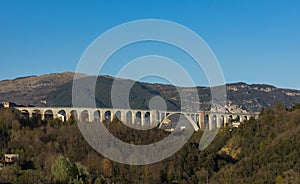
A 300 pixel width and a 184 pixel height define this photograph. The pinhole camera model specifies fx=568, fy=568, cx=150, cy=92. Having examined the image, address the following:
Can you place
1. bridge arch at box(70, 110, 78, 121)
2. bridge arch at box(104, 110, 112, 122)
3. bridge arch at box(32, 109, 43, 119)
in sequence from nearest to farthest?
1. bridge arch at box(32, 109, 43, 119)
2. bridge arch at box(70, 110, 78, 121)
3. bridge arch at box(104, 110, 112, 122)

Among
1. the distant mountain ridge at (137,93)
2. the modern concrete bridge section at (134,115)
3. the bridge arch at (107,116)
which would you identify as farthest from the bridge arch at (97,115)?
the distant mountain ridge at (137,93)

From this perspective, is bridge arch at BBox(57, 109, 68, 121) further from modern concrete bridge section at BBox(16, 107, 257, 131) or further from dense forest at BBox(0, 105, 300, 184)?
dense forest at BBox(0, 105, 300, 184)

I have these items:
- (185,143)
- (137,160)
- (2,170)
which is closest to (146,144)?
(185,143)

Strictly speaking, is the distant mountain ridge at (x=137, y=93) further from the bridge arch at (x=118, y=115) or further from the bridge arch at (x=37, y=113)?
the bridge arch at (x=37, y=113)

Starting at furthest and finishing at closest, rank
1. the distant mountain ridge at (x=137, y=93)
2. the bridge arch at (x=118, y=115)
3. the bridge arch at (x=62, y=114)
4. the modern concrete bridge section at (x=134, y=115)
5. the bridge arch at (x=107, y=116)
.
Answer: the distant mountain ridge at (x=137, y=93)
the bridge arch at (x=107, y=116)
the modern concrete bridge section at (x=134, y=115)
the bridge arch at (x=62, y=114)
the bridge arch at (x=118, y=115)

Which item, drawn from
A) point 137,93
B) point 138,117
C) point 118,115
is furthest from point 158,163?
point 137,93

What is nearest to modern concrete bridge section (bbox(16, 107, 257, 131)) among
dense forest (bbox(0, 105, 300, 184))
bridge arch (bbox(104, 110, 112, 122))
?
bridge arch (bbox(104, 110, 112, 122))
